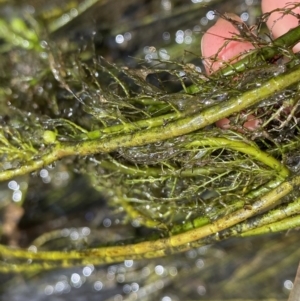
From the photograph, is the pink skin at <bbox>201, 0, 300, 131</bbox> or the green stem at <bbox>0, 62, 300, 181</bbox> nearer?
the green stem at <bbox>0, 62, 300, 181</bbox>

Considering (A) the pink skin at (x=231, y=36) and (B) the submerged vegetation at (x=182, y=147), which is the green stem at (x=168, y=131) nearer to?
(B) the submerged vegetation at (x=182, y=147)

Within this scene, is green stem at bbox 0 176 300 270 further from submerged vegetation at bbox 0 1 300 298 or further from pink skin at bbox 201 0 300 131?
pink skin at bbox 201 0 300 131

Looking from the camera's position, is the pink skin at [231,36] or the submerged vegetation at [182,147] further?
the pink skin at [231,36]

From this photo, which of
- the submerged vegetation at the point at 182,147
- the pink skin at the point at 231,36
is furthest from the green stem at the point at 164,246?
the pink skin at the point at 231,36

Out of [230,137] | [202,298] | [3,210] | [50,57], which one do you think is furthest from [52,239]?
[230,137]

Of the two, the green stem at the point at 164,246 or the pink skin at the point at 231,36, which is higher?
the pink skin at the point at 231,36

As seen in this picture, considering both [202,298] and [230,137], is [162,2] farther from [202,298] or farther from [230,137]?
[202,298]

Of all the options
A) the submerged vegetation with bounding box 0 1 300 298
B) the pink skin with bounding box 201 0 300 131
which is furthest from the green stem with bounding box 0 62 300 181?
the pink skin with bounding box 201 0 300 131

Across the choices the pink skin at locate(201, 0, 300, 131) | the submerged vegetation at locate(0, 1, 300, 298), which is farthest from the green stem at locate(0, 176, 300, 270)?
the pink skin at locate(201, 0, 300, 131)

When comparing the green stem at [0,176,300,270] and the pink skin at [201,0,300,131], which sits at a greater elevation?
the pink skin at [201,0,300,131]
